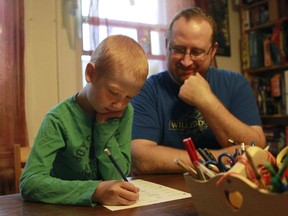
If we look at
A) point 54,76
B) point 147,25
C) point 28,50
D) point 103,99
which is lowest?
point 103,99

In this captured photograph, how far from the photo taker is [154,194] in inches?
32.8

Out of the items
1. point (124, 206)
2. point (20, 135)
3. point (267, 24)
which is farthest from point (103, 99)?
point (267, 24)

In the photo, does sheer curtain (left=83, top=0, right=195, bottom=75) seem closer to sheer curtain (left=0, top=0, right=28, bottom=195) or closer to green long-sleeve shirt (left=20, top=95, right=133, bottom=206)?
sheer curtain (left=0, top=0, right=28, bottom=195)

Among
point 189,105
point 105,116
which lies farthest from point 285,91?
point 105,116

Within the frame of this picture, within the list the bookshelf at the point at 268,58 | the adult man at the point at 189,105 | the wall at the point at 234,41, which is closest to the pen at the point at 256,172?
the adult man at the point at 189,105

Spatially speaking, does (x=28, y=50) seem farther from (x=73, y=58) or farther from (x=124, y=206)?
(x=124, y=206)

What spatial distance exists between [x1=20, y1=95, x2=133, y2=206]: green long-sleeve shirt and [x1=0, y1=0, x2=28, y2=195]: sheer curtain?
54.4 inches

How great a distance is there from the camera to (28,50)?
93.7 inches

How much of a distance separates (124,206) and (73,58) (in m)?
1.98

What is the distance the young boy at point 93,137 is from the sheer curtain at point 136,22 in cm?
163

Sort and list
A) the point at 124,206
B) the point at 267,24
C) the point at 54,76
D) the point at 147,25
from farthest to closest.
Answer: the point at 267,24
the point at 147,25
the point at 54,76
the point at 124,206

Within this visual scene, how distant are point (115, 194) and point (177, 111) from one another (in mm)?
772

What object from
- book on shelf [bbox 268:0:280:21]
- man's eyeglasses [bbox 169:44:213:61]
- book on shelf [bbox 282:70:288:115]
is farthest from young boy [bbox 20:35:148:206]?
book on shelf [bbox 268:0:280:21]

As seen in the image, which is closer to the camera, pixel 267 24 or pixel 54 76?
pixel 54 76
